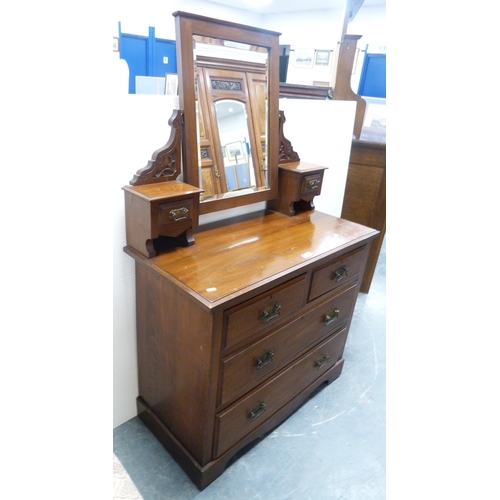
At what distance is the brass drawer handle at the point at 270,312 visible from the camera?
1095mm

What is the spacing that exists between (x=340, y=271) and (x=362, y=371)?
32.6 inches

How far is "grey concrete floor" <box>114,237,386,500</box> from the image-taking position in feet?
4.19

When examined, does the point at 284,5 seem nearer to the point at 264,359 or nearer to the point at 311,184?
the point at 311,184

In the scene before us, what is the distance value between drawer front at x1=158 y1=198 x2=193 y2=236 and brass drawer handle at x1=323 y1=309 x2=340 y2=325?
0.72m

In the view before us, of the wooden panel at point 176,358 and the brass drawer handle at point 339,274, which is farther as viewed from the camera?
the brass drawer handle at point 339,274

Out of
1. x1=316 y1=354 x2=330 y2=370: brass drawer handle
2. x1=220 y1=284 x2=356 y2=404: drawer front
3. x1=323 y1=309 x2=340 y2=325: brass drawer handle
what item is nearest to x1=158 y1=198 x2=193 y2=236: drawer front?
x1=220 y1=284 x2=356 y2=404: drawer front

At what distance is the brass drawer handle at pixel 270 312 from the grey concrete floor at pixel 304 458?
0.68 meters

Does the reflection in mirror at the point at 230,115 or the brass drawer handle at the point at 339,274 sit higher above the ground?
the reflection in mirror at the point at 230,115

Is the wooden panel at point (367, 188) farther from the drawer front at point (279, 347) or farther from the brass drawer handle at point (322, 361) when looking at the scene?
the brass drawer handle at point (322, 361)

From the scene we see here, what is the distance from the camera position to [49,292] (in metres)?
0.37

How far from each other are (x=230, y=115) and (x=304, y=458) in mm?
1414

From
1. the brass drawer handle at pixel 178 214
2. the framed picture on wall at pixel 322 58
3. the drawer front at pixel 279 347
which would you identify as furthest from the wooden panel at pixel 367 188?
the framed picture on wall at pixel 322 58

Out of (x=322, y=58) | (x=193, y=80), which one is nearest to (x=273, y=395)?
(x=193, y=80)

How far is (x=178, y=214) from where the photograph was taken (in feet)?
3.54
